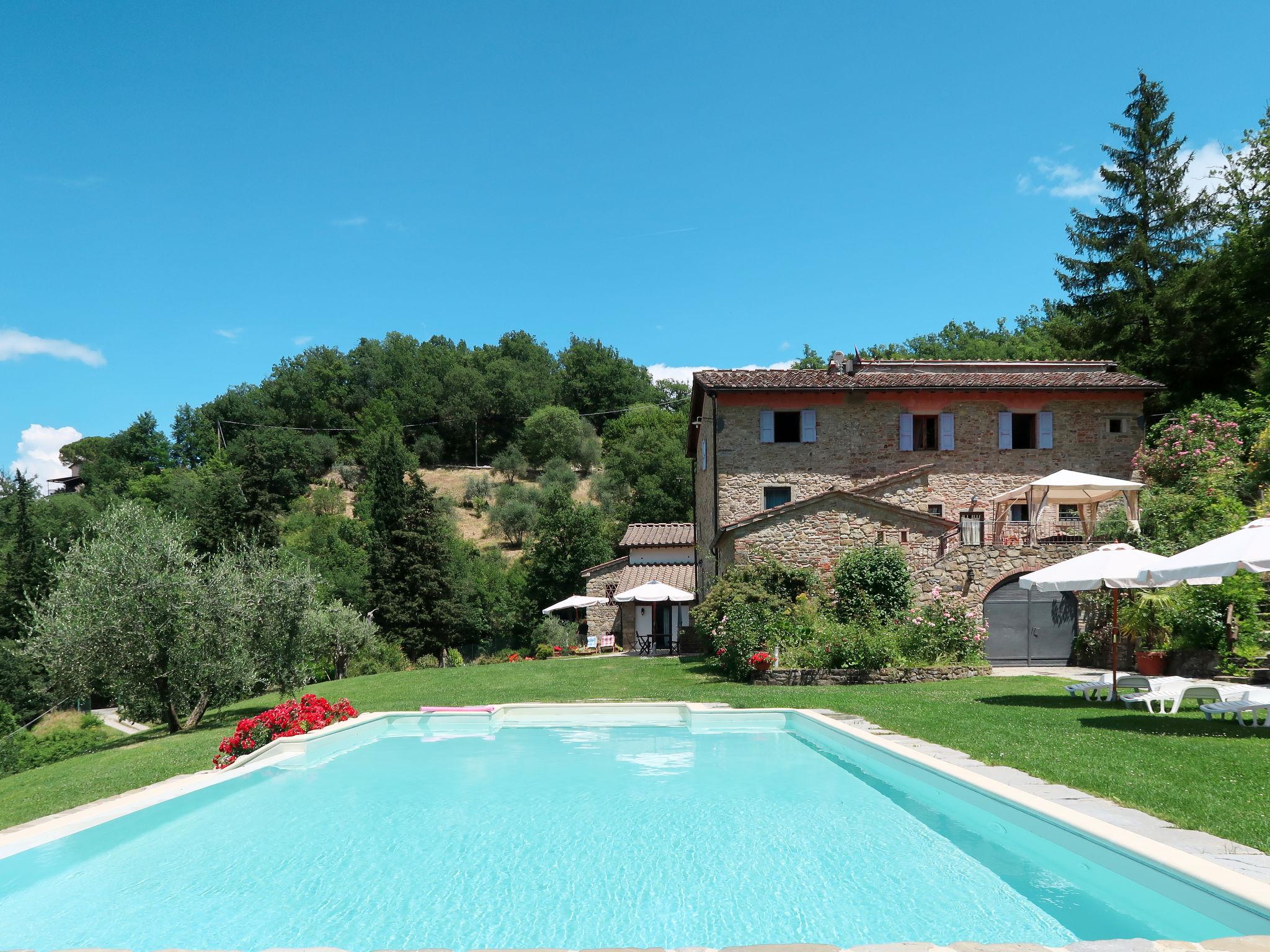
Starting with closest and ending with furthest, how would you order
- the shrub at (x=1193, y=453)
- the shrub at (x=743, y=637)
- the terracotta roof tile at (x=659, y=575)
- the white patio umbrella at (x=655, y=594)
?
the shrub at (x=743, y=637), the shrub at (x=1193, y=453), the white patio umbrella at (x=655, y=594), the terracotta roof tile at (x=659, y=575)

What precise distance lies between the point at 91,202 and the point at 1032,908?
27.3 m

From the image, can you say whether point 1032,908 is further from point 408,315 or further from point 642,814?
point 408,315

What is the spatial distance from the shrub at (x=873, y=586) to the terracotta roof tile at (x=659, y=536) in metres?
16.3

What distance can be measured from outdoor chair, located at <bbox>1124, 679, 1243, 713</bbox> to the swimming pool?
4.35 metres

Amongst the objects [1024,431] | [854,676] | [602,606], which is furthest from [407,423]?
[854,676]

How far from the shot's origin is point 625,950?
374cm

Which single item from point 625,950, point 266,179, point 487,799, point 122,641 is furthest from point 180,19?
point 625,950

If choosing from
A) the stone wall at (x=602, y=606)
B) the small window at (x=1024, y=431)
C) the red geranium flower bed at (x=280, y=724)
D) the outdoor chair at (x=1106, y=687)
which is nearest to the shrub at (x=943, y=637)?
the outdoor chair at (x=1106, y=687)

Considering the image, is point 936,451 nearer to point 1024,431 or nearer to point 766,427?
point 1024,431

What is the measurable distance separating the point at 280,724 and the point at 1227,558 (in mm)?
12537

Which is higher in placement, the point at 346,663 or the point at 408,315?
the point at 408,315

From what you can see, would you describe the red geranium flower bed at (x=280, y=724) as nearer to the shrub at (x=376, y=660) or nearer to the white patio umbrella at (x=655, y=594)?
the white patio umbrella at (x=655, y=594)

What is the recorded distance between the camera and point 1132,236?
3281 cm

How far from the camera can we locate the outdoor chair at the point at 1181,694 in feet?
34.2
